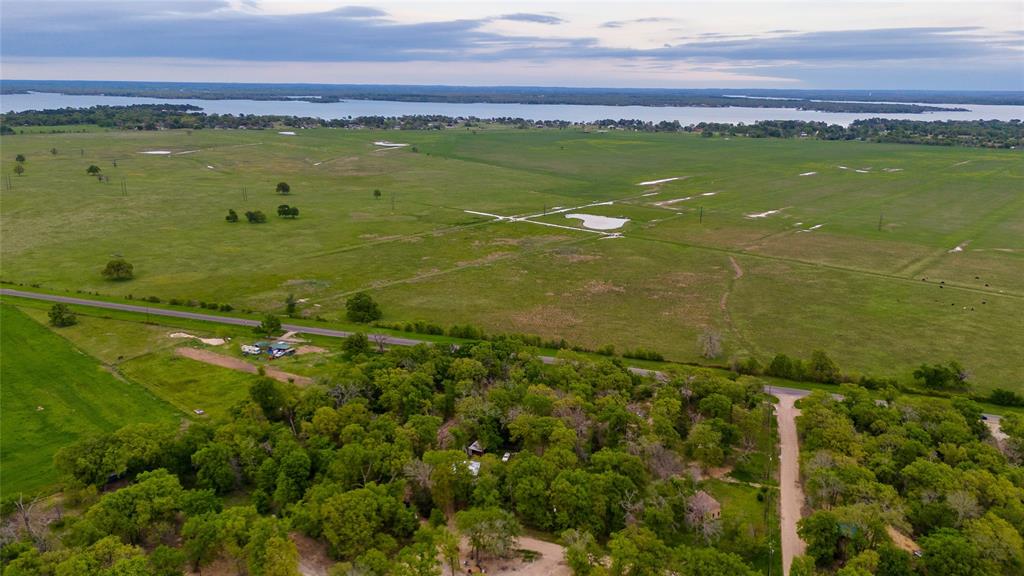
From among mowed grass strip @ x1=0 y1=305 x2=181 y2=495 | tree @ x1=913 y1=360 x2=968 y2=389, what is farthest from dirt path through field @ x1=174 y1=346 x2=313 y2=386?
tree @ x1=913 y1=360 x2=968 y2=389

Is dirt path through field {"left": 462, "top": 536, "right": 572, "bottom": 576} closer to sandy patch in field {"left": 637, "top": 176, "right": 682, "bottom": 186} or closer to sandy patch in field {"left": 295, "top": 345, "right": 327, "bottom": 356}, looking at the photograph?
sandy patch in field {"left": 295, "top": 345, "right": 327, "bottom": 356}

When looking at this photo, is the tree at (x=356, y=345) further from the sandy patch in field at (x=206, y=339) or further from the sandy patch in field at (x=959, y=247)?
the sandy patch in field at (x=959, y=247)

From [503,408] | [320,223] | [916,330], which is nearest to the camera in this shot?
[503,408]

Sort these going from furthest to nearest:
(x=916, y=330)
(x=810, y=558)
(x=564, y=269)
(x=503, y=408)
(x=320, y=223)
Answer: (x=320, y=223)
(x=564, y=269)
(x=916, y=330)
(x=503, y=408)
(x=810, y=558)

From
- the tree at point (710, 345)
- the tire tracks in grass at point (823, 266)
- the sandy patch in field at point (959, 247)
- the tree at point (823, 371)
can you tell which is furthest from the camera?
the sandy patch in field at point (959, 247)

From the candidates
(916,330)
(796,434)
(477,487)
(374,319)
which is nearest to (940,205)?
(916,330)

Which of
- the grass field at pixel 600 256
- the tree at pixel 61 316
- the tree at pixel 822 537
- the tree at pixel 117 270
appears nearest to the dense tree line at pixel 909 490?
the tree at pixel 822 537

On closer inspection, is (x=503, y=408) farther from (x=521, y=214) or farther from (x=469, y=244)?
(x=521, y=214)
